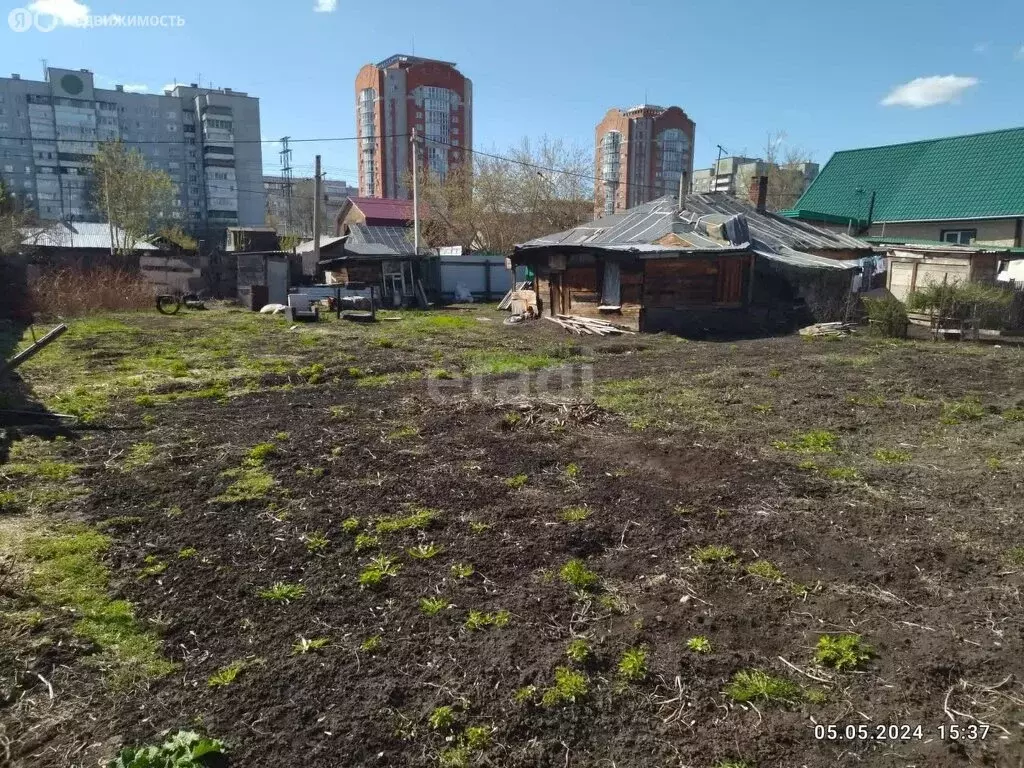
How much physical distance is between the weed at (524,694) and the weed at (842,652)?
142 cm

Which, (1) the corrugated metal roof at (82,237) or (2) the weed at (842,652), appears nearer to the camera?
(2) the weed at (842,652)

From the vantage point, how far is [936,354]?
12.9m

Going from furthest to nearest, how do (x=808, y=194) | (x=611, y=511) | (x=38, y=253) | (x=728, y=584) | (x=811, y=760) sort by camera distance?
(x=808, y=194) → (x=38, y=253) → (x=611, y=511) → (x=728, y=584) → (x=811, y=760)

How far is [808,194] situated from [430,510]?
1174 inches

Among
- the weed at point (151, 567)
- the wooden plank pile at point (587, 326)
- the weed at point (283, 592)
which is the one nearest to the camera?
the weed at point (283, 592)

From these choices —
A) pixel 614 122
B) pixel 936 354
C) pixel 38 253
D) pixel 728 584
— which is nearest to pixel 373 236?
pixel 38 253

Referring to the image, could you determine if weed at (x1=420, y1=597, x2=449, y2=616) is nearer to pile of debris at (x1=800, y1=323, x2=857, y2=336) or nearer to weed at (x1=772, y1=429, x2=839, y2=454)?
weed at (x1=772, y1=429, x2=839, y2=454)

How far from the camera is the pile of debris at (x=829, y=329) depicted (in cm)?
1564

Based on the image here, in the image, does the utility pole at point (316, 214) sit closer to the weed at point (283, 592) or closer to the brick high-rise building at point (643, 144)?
the weed at point (283, 592)

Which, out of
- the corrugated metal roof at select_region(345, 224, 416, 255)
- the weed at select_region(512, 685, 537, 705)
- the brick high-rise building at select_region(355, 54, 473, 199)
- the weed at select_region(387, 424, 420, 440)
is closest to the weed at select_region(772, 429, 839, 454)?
the weed at select_region(387, 424, 420, 440)

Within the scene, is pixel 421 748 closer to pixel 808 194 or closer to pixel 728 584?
pixel 728 584

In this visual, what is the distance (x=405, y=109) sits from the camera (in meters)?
60.2

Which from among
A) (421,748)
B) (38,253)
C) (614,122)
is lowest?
(421,748)
